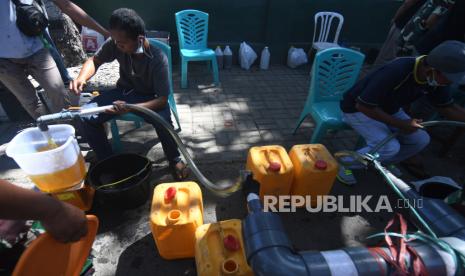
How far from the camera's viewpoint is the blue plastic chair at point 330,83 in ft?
10.4

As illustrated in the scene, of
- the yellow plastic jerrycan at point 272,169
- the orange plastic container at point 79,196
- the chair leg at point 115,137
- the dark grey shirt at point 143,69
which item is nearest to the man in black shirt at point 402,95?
the yellow plastic jerrycan at point 272,169

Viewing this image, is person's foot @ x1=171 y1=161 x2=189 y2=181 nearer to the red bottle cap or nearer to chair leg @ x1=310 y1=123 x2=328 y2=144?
the red bottle cap

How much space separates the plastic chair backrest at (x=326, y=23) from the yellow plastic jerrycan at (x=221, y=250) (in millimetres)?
5512

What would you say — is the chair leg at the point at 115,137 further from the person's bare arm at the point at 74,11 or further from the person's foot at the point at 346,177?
the person's foot at the point at 346,177

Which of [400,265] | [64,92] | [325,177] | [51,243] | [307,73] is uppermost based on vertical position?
[400,265]

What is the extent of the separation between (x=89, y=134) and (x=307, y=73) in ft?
15.9

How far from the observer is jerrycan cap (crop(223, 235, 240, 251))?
1.76 metres

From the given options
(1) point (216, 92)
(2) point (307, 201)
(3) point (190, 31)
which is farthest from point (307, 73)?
(2) point (307, 201)

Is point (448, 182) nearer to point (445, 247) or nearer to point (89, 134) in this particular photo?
point (445, 247)

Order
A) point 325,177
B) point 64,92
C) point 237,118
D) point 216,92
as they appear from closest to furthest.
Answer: point 325,177
point 64,92
point 237,118
point 216,92

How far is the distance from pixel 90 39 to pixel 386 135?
5.59 m

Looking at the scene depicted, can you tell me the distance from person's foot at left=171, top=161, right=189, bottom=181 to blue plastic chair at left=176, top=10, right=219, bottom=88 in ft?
7.87

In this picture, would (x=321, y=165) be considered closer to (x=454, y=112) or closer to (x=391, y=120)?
(x=391, y=120)

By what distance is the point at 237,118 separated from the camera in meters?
4.29
